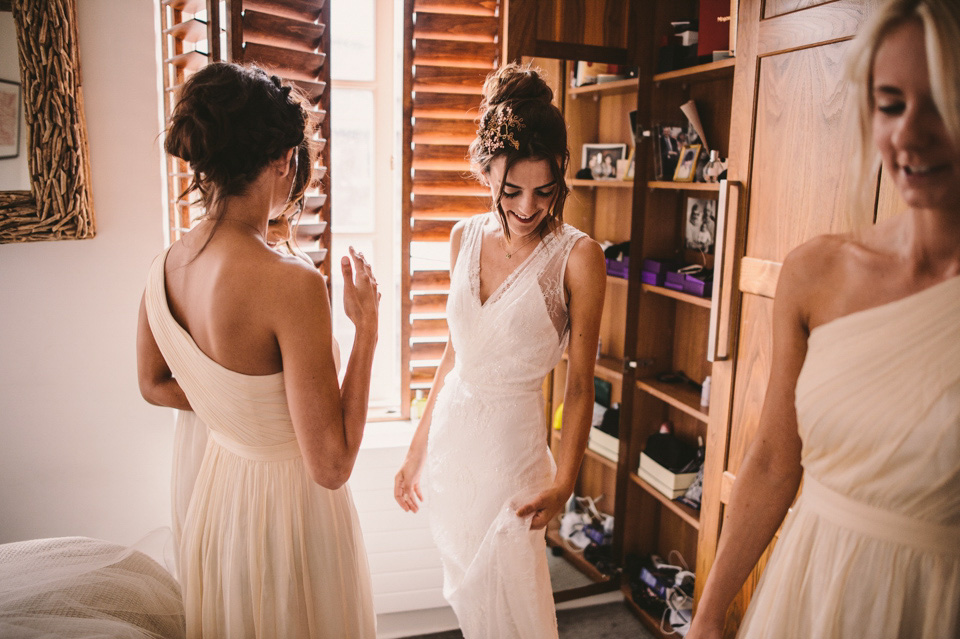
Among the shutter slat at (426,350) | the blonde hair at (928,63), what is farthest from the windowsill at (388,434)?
the blonde hair at (928,63)

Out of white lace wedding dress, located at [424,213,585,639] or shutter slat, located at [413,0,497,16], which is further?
shutter slat, located at [413,0,497,16]

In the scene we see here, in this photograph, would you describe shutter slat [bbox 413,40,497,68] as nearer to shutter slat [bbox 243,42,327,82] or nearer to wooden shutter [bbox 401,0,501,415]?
wooden shutter [bbox 401,0,501,415]

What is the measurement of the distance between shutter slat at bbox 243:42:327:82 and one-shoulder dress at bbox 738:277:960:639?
1635 mm

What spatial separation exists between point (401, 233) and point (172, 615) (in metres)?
1.57

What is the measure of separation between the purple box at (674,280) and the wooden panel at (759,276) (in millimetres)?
661

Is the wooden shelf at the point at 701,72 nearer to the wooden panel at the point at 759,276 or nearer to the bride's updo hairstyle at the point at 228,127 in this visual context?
the wooden panel at the point at 759,276

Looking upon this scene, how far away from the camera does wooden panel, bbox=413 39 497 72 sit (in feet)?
8.04

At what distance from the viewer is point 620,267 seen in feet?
9.19

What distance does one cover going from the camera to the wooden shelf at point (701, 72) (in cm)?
227

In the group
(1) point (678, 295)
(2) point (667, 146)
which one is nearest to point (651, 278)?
(1) point (678, 295)

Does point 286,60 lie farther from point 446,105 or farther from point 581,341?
point 581,341

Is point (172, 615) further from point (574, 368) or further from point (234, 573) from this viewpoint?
point (574, 368)

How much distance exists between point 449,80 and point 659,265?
42.4 inches

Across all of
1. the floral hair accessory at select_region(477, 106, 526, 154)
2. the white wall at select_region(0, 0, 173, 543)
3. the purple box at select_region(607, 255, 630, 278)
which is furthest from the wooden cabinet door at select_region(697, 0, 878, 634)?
the white wall at select_region(0, 0, 173, 543)
